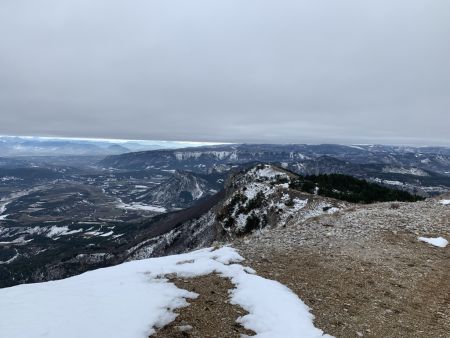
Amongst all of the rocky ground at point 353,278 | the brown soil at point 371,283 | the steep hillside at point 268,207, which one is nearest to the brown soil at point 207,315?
the rocky ground at point 353,278

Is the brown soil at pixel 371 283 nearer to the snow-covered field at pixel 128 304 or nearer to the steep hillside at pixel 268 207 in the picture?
the snow-covered field at pixel 128 304

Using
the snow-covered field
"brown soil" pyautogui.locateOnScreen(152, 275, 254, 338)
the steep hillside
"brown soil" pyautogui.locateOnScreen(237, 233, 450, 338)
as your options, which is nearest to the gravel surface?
"brown soil" pyautogui.locateOnScreen(237, 233, 450, 338)

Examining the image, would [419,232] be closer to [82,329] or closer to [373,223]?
[373,223]

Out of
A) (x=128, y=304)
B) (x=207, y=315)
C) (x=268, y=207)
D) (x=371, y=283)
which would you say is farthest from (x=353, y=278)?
(x=268, y=207)

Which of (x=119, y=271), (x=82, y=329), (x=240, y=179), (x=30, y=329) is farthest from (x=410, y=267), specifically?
(x=240, y=179)

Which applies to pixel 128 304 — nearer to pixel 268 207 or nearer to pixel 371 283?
pixel 371 283

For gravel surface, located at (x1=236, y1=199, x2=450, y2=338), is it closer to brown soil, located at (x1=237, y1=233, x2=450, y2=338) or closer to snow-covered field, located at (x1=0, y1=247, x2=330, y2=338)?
brown soil, located at (x1=237, y1=233, x2=450, y2=338)
